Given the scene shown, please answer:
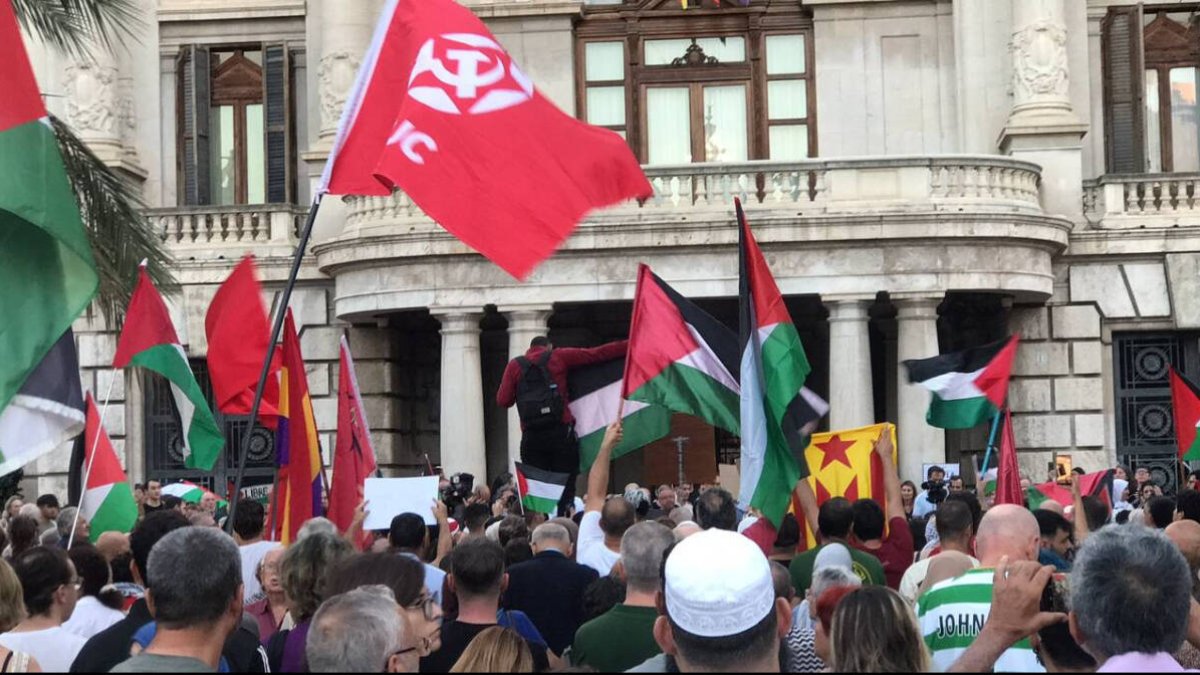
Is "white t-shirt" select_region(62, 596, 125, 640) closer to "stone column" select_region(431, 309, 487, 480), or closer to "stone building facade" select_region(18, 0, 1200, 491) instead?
"stone building facade" select_region(18, 0, 1200, 491)

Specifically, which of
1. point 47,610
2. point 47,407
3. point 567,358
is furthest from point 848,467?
point 47,610

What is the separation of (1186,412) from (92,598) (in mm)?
13134

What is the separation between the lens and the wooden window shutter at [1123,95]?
93.7 feet

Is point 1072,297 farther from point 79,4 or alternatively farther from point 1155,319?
point 79,4

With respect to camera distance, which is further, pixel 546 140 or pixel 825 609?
pixel 546 140

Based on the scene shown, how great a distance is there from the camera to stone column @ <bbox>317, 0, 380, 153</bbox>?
2825 cm

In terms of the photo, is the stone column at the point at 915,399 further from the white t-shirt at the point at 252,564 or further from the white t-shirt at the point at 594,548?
the white t-shirt at the point at 252,564

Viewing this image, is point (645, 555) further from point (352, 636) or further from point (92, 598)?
point (92, 598)

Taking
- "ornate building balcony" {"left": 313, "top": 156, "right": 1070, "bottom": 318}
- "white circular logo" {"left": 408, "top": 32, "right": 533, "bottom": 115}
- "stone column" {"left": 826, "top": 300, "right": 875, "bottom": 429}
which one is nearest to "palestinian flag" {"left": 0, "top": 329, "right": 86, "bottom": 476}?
"white circular logo" {"left": 408, "top": 32, "right": 533, "bottom": 115}

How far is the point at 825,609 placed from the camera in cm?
655

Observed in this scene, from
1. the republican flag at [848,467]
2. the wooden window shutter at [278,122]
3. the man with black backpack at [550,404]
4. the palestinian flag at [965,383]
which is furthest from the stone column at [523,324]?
the man with black backpack at [550,404]

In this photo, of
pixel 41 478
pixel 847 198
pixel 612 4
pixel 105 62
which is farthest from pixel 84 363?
pixel 847 198

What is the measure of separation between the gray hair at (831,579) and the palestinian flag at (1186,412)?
38.0 ft

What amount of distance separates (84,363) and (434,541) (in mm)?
17306
